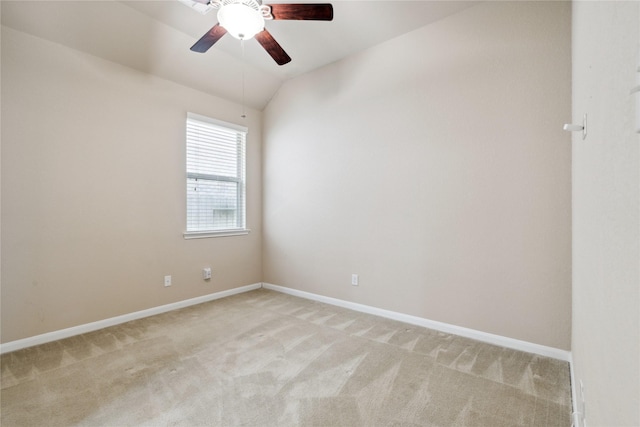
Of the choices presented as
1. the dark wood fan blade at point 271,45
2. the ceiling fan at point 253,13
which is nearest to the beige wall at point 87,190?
the ceiling fan at point 253,13

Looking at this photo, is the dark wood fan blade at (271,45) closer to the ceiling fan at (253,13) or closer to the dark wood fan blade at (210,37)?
the ceiling fan at (253,13)

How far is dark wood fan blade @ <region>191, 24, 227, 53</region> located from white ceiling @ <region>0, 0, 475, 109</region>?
0.67 m

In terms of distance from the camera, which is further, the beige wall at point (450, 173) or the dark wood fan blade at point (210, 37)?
the beige wall at point (450, 173)

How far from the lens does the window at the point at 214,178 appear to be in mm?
3605

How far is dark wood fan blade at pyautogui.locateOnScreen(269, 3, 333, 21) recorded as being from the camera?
1901 millimetres

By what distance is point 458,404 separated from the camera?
1733mm

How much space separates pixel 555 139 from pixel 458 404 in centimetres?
202

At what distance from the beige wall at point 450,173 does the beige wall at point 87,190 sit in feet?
5.11

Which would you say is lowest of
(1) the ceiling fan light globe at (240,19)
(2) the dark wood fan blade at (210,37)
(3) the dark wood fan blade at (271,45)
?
(1) the ceiling fan light globe at (240,19)
